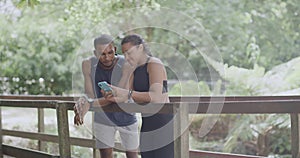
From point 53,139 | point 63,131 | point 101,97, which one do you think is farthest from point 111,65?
point 53,139

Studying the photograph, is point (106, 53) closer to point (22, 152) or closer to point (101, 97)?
point (101, 97)

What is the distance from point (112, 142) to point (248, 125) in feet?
13.2

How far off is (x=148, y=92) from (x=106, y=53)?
21.4 inches

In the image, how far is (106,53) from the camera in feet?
9.62

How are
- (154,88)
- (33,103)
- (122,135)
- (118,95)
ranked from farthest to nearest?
(33,103), (122,135), (118,95), (154,88)

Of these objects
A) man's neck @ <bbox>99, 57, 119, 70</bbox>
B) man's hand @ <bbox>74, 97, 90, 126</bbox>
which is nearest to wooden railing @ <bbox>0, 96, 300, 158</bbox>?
man's hand @ <bbox>74, 97, 90, 126</bbox>

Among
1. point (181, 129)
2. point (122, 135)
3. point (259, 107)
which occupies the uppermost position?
point (259, 107)

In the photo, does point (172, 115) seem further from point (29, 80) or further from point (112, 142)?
point (29, 80)

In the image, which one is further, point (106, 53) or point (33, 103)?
point (33, 103)

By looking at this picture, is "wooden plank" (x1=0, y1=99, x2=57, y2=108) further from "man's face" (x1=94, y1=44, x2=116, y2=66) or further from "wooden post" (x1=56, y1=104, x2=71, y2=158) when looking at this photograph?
"man's face" (x1=94, y1=44, x2=116, y2=66)

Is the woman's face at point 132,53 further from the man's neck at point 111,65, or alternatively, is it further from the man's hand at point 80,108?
the man's hand at point 80,108

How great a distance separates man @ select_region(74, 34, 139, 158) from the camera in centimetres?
294

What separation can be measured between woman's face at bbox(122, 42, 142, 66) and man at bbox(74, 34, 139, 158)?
21cm

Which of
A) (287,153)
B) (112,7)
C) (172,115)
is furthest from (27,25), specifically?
(172,115)
